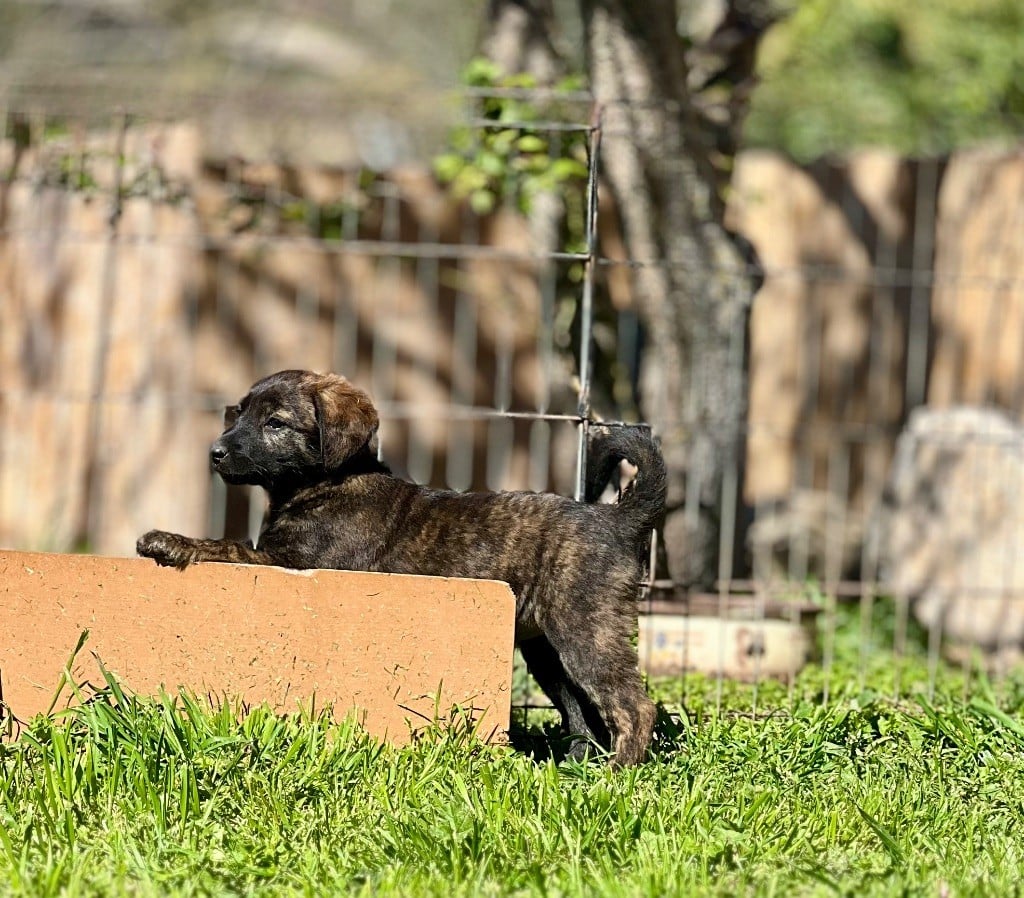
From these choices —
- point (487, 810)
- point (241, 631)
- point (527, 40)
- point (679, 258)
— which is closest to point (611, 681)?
point (487, 810)

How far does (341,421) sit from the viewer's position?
4809 mm

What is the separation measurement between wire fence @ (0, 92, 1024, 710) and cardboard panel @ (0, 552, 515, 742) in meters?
4.24

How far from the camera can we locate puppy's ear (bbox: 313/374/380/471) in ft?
15.6

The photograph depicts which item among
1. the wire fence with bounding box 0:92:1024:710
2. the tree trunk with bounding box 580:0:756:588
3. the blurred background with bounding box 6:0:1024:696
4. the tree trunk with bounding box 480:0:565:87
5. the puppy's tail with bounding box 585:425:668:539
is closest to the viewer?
the puppy's tail with bounding box 585:425:668:539

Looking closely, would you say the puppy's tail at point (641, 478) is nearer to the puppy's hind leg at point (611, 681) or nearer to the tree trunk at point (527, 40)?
the puppy's hind leg at point (611, 681)

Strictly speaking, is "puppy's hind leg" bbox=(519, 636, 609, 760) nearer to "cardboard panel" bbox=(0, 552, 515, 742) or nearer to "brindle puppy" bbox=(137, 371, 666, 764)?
"brindle puppy" bbox=(137, 371, 666, 764)

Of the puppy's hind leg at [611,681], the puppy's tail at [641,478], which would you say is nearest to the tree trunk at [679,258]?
the puppy's tail at [641,478]

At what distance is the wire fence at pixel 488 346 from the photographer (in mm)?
8805

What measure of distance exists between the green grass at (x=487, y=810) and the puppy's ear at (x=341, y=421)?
95cm

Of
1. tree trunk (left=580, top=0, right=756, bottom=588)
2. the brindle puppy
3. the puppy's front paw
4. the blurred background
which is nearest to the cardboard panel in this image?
the puppy's front paw

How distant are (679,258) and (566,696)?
3.47m

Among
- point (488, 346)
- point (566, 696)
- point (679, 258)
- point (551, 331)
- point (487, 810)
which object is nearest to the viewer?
point (487, 810)

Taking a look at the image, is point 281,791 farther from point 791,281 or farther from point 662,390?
point 791,281

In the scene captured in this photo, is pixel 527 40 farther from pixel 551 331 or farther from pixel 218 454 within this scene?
pixel 218 454
